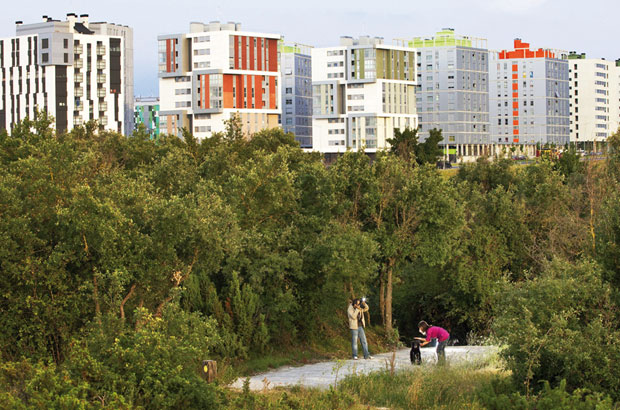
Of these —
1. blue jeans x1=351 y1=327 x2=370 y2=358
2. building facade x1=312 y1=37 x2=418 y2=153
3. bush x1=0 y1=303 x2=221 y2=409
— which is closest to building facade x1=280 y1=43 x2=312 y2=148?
building facade x1=312 y1=37 x2=418 y2=153

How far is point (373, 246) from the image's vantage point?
25688 mm

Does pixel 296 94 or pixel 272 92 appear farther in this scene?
pixel 296 94

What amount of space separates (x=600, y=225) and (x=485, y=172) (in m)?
30.7

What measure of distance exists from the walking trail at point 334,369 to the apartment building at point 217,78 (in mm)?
90890

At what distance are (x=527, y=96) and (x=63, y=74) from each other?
310 feet

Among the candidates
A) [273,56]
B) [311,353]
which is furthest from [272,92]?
[311,353]

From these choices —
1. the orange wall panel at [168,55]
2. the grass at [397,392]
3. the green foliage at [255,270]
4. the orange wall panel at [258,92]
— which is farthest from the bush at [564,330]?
the orange wall panel at [168,55]

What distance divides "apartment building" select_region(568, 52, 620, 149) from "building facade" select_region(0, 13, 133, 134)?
106425 millimetres

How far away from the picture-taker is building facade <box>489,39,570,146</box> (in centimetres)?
17038

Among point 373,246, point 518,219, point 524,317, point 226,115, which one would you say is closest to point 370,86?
point 226,115

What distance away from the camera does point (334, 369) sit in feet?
65.4

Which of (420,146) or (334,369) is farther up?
(420,146)

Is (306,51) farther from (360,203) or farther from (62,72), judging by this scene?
(360,203)

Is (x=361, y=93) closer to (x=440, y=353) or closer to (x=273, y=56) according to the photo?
(x=273, y=56)
